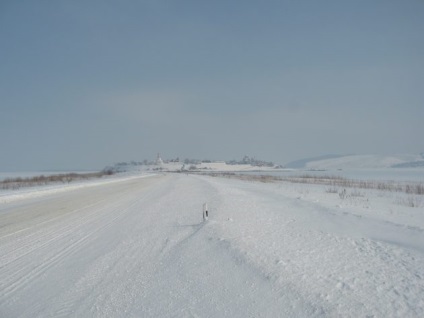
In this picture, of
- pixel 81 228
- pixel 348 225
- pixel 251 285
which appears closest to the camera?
pixel 251 285

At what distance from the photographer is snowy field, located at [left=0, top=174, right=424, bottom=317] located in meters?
5.35

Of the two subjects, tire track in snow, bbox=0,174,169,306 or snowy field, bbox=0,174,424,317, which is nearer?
snowy field, bbox=0,174,424,317

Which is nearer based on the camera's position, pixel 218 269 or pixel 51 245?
pixel 218 269

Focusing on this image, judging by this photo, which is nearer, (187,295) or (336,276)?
(187,295)

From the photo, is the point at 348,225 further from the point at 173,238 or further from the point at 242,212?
the point at 173,238

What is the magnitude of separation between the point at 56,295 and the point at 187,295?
215 cm

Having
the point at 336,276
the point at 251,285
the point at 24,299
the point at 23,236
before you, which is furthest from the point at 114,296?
the point at 23,236

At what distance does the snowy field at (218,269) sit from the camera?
5352 mm

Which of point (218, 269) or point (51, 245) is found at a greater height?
point (51, 245)

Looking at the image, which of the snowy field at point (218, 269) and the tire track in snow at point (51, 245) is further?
the tire track in snow at point (51, 245)

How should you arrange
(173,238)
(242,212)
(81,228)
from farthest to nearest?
(242,212), (81,228), (173,238)

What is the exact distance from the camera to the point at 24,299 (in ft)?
19.1

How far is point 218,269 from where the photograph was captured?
23.5 ft

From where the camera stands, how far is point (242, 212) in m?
14.5
